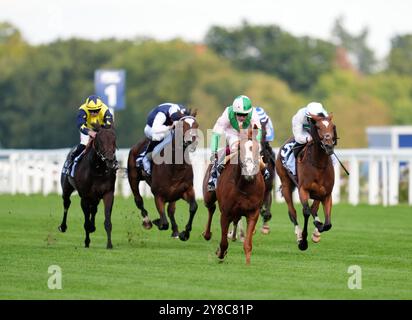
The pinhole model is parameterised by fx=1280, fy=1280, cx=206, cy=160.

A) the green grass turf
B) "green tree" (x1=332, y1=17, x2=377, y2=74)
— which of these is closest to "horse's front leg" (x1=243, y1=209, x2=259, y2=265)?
the green grass turf

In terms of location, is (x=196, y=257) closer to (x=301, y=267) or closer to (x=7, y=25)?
(x=301, y=267)

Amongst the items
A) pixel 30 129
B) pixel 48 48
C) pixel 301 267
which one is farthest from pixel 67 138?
pixel 301 267

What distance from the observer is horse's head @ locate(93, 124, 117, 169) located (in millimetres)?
16297

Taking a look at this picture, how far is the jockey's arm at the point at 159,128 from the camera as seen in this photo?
18.1 m

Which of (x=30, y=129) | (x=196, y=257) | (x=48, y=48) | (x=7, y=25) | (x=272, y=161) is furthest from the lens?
(x=7, y=25)

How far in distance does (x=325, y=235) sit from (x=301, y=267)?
512 cm

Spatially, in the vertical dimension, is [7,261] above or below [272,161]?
below

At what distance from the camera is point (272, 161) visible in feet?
62.1

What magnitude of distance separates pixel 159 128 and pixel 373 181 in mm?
10184

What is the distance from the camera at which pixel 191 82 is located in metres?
86.4

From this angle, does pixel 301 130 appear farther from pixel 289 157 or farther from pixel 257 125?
pixel 257 125

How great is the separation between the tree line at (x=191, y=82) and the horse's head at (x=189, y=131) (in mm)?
53235

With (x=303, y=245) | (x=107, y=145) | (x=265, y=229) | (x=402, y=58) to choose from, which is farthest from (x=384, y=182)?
(x=402, y=58)

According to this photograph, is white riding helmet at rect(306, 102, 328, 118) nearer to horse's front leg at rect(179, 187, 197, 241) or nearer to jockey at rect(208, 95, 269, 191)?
jockey at rect(208, 95, 269, 191)
